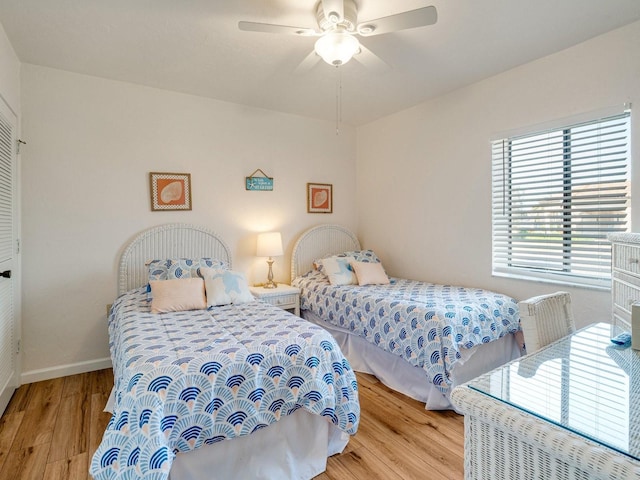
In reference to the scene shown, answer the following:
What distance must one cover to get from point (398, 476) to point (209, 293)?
176 cm

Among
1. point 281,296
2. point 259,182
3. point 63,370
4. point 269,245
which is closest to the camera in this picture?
point 63,370

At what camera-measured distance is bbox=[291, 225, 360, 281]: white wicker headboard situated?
4082 mm

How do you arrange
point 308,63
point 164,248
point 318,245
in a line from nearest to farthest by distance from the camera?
1. point 308,63
2. point 164,248
3. point 318,245

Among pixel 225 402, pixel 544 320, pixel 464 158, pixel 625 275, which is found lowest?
pixel 225 402

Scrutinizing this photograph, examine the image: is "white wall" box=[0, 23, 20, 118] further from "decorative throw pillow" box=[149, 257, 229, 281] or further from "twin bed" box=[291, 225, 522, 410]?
"twin bed" box=[291, 225, 522, 410]

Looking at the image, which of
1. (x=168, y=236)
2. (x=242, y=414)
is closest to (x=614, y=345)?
(x=242, y=414)

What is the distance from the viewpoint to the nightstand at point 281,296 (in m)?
3.46

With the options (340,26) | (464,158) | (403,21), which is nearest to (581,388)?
(403,21)

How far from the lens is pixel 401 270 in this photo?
408 centimetres

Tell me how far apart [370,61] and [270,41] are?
2.54 feet

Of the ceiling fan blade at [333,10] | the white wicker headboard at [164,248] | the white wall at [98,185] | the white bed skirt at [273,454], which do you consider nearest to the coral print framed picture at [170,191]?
the white wall at [98,185]

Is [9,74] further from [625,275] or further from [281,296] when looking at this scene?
[625,275]

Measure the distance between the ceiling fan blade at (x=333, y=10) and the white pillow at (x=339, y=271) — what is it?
7.40ft

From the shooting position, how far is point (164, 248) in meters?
3.34
